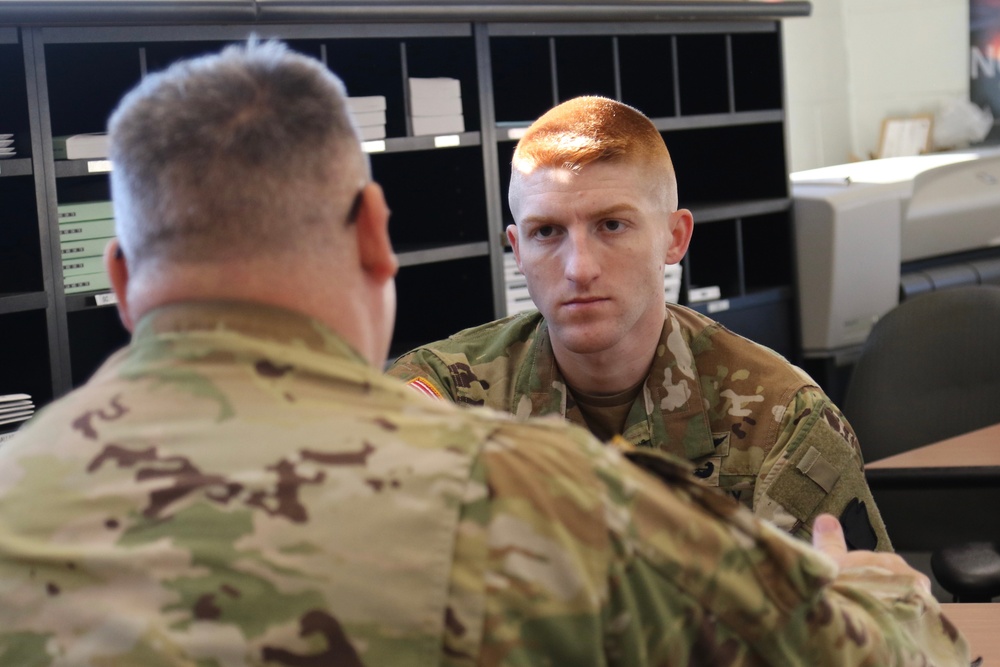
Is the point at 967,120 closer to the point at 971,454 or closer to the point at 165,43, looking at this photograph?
the point at 971,454

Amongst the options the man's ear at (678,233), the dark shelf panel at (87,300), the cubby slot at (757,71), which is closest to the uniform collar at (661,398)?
the man's ear at (678,233)

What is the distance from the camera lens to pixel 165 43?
9.76ft

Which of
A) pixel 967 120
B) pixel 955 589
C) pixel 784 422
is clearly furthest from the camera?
pixel 967 120

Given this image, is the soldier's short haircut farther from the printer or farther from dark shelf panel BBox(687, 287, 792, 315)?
the printer

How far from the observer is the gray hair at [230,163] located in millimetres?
878

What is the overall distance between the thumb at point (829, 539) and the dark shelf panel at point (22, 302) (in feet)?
6.20

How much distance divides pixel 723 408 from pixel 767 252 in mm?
2489

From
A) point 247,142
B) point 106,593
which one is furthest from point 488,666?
point 247,142

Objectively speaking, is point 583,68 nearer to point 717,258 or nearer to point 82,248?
point 717,258

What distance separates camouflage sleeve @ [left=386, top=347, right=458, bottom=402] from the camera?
77.4 inches

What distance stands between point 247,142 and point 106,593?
33 centimetres

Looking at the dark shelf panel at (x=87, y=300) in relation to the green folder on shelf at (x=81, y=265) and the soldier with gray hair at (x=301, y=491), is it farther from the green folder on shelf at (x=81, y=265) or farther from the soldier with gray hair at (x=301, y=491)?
the soldier with gray hair at (x=301, y=491)

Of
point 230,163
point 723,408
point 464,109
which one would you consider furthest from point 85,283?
point 230,163

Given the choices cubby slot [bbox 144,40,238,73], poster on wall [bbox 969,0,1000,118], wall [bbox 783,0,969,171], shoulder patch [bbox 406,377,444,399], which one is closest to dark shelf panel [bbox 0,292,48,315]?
cubby slot [bbox 144,40,238,73]
